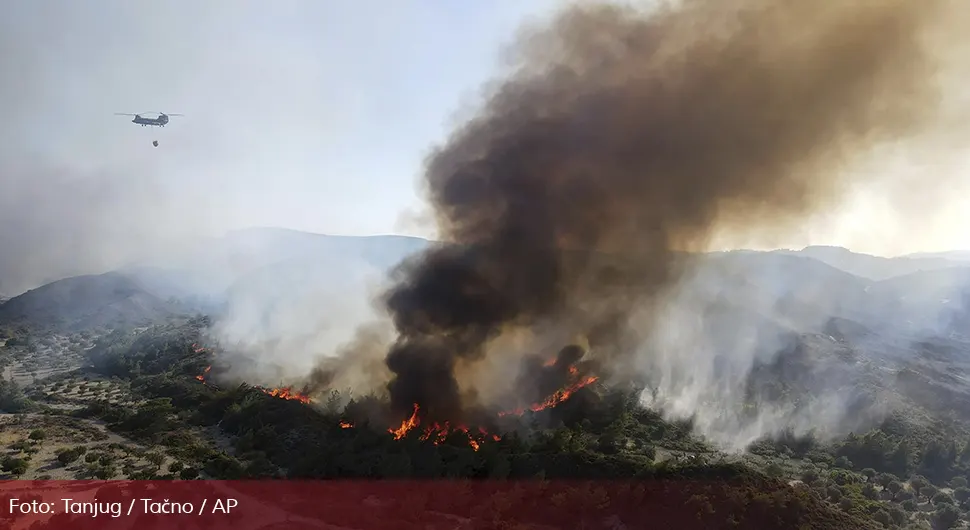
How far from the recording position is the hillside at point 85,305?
93.8m

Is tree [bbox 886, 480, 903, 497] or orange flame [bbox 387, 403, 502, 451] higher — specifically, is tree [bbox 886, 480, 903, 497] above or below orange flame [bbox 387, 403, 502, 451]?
below

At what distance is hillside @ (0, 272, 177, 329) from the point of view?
93.8 meters

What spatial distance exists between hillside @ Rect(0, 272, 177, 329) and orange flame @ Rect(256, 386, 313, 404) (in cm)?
7053

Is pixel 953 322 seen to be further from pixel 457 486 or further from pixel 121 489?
pixel 121 489

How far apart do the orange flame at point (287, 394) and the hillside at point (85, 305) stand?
7053 centimetres

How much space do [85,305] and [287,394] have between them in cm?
9044

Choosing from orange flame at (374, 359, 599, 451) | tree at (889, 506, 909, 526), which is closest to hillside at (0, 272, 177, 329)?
orange flame at (374, 359, 599, 451)

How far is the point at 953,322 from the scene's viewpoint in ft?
284

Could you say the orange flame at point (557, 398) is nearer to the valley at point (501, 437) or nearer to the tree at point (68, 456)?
the valley at point (501, 437)

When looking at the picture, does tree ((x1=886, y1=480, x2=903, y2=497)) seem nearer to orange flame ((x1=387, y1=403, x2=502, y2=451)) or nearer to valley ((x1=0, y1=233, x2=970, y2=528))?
valley ((x1=0, y1=233, x2=970, y2=528))

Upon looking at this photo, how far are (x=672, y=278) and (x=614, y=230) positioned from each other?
8.49 m

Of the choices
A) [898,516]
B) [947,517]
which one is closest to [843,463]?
[947,517]

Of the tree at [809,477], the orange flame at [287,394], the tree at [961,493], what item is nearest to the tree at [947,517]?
the tree at [961,493]

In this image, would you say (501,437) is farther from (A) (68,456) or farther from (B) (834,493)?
(A) (68,456)
